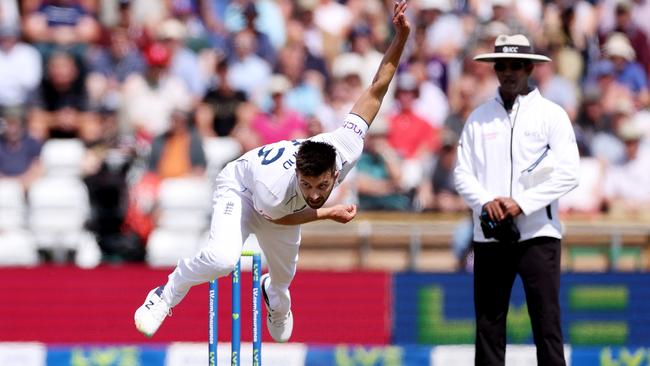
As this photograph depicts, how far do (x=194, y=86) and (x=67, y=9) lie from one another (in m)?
1.30

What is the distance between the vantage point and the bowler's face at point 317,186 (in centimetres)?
650

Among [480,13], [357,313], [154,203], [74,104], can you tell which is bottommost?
[357,313]

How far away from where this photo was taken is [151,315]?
276 inches

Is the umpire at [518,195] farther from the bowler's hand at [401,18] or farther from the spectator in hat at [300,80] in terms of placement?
the spectator in hat at [300,80]

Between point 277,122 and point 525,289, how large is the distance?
4.24 meters

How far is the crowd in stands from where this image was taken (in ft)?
35.6

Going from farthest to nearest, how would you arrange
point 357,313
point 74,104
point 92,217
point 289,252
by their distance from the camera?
point 74,104 → point 92,217 → point 357,313 → point 289,252

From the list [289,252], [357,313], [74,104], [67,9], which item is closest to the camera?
[289,252]

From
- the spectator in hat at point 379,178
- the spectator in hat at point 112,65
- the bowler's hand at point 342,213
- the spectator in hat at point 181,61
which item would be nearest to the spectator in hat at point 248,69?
the spectator in hat at point 181,61

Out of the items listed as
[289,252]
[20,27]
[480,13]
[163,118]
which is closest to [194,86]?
[163,118]

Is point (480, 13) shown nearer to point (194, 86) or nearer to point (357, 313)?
point (194, 86)

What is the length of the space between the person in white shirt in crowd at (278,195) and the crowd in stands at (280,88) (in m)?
3.52

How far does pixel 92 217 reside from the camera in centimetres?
1066

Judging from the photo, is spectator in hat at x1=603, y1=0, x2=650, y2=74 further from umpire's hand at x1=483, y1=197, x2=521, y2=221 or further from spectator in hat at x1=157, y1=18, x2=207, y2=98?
umpire's hand at x1=483, y1=197, x2=521, y2=221
